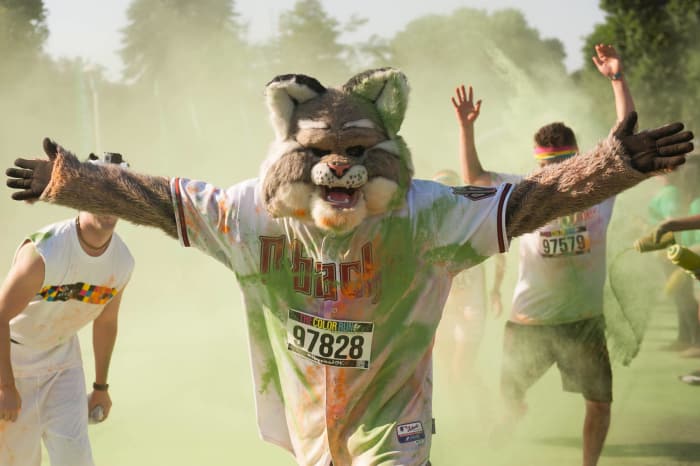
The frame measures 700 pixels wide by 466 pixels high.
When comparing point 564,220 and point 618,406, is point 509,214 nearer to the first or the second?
point 564,220

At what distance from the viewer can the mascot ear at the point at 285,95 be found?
2.89m

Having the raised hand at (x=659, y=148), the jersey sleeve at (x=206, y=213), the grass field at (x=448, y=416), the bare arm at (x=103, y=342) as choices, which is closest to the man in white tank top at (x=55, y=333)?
the bare arm at (x=103, y=342)

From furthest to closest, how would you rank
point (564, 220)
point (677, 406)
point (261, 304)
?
1. point (677, 406)
2. point (564, 220)
3. point (261, 304)

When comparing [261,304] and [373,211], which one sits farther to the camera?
[261,304]

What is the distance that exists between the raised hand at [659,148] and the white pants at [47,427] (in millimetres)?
2767

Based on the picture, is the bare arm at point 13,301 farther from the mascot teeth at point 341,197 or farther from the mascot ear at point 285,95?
the mascot teeth at point 341,197

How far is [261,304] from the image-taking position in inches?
124

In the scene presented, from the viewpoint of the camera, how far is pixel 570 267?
510cm

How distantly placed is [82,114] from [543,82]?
9.19 metres

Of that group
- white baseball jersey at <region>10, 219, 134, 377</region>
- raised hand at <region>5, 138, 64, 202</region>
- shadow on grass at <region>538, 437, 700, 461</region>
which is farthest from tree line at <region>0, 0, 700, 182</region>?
raised hand at <region>5, 138, 64, 202</region>

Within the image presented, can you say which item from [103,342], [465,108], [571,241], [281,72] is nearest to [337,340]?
[103,342]

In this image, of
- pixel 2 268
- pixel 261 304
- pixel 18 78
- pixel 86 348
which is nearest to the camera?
pixel 261 304

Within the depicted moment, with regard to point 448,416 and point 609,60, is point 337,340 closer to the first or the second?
point 609,60

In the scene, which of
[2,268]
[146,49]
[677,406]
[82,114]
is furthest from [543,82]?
[677,406]
